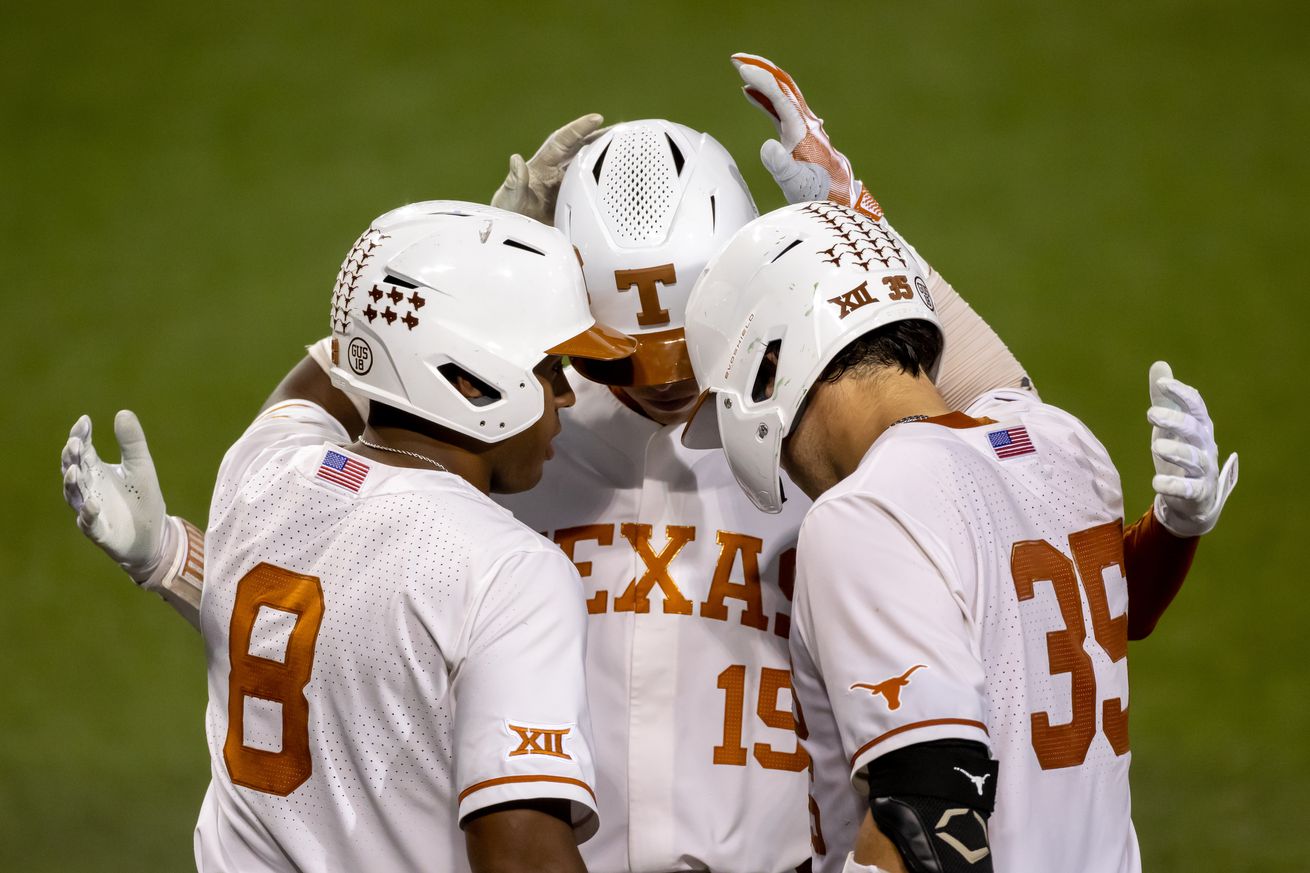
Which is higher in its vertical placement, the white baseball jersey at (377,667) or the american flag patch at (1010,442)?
the american flag patch at (1010,442)

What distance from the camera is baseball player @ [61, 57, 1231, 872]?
337cm

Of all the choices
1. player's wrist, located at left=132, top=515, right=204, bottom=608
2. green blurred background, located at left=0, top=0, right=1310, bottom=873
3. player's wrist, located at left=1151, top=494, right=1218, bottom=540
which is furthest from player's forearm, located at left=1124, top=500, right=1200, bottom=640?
green blurred background, located at left=0, top=0, right=1310, bottom=873

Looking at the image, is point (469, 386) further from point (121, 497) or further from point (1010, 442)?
point (1010, 442)

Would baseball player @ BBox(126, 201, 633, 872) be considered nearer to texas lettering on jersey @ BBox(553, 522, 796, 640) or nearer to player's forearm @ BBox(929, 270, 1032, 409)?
texas lettering on jersey @ BBox(553, 522, 796, 640)

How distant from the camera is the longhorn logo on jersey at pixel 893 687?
2.41m

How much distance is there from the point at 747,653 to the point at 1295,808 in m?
4.04

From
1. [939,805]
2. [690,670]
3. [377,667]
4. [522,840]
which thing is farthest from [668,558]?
[939,805]

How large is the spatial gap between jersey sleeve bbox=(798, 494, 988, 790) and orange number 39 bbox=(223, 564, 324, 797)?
1024 mm

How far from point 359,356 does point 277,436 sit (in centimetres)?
30

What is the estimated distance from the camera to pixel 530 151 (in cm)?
917

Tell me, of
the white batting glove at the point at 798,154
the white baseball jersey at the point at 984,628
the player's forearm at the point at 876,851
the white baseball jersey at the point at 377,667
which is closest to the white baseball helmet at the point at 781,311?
the white baseball jersey at the point at 984,628

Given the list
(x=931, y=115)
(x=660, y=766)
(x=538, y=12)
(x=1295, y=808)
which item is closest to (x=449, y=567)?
(x=660, y=766)

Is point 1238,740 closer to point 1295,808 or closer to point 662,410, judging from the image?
point 1295,808

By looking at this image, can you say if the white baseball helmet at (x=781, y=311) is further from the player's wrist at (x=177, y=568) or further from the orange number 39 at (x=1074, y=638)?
the player's wrist at (x=177, y=568)
